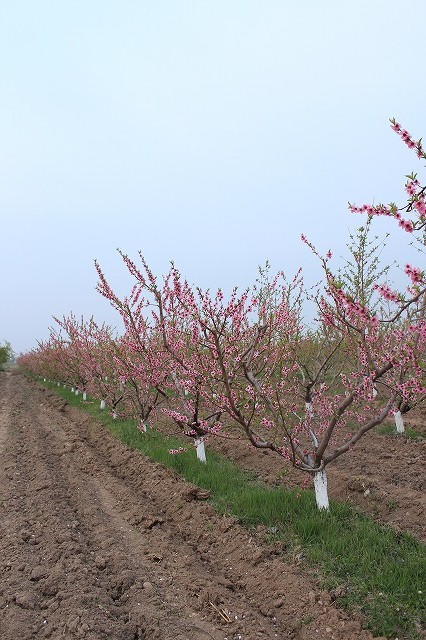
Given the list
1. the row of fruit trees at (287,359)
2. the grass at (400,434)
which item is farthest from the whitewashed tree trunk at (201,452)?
the grass at (400,434)

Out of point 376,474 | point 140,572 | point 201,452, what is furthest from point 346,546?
point 201,452

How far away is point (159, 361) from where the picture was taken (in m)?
7.30

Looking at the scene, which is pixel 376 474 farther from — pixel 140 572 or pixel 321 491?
pixel 140 572

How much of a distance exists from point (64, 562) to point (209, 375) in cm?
254

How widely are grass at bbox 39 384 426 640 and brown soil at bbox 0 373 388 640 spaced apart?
21 cm

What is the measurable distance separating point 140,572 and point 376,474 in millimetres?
3969

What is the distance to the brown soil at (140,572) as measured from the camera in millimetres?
3422

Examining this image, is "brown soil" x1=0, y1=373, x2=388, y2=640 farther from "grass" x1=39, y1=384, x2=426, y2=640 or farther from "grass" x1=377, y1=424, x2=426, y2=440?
"grass" x1=377, y1=424, x2=426, y2=440

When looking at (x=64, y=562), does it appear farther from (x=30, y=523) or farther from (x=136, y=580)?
(x=30, y=523)

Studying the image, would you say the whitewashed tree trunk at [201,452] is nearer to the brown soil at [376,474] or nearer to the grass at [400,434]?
the brown soil at [376,474]

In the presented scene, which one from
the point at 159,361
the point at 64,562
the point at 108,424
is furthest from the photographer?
the point at 108,424

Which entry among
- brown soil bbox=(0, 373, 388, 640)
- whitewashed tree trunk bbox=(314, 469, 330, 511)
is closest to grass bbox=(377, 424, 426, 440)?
whitewashed tree trunk bbox=(314, 469, 330, 511)

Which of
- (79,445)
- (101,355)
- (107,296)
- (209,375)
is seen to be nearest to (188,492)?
(209,375)

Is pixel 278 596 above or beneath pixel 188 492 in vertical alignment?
beneath
